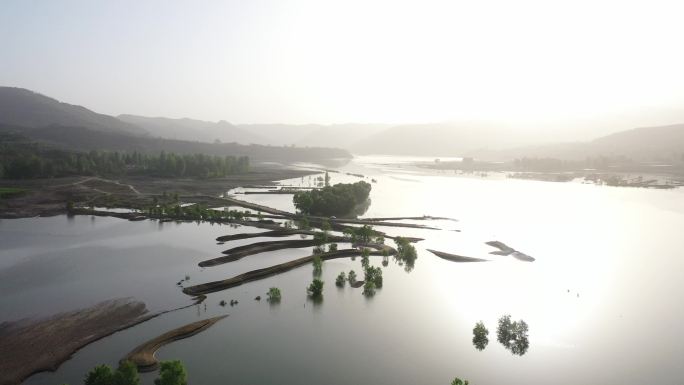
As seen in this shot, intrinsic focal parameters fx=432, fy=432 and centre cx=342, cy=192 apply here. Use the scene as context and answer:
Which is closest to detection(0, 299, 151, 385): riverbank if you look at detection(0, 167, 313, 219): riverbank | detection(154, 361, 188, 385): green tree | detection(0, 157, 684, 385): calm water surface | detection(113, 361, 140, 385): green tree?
detection(0, 157, 684, 385): calm water surface

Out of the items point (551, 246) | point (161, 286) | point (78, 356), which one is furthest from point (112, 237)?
point (551, 246)

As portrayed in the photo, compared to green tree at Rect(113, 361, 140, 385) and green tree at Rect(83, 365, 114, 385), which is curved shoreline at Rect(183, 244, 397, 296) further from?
green tree at Rect(83, 365, 114, 385)

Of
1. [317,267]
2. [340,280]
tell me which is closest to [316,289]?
[340,280]

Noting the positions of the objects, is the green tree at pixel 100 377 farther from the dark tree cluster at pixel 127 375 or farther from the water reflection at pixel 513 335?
the water reflection at pixel 513 335

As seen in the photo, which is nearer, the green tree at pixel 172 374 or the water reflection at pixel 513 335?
the green tree at pixel 172 374

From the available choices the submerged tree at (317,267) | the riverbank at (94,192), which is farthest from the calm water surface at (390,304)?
the riverbank at (94,192)
